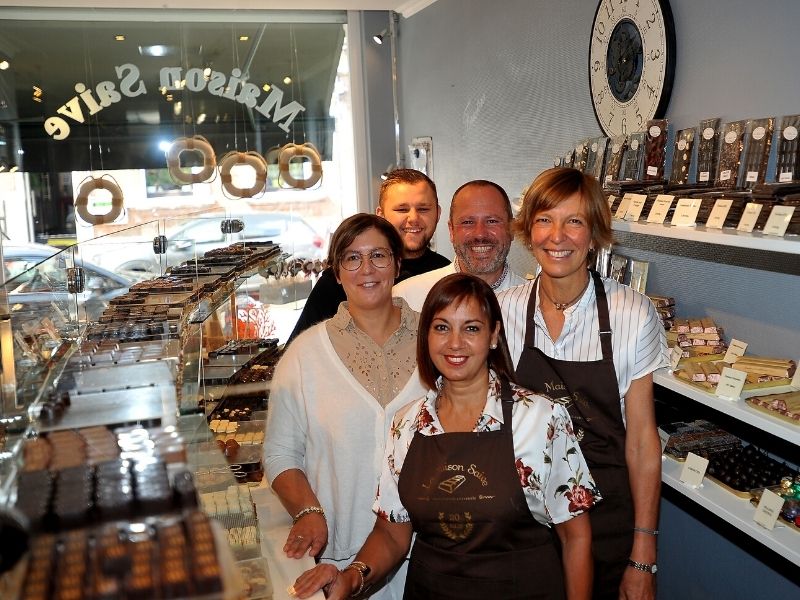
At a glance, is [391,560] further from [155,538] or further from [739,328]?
[739,328]

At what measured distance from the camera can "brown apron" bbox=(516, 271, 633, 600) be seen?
223 centimetres

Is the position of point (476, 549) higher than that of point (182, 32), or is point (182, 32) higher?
point (182, 32)

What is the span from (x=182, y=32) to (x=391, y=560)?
6.29 meters

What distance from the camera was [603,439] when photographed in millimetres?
2246

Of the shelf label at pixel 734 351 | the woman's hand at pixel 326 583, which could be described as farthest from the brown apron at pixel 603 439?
the woman's hand at pixel 326 583

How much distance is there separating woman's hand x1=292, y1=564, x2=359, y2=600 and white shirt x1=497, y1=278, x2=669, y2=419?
788 mm

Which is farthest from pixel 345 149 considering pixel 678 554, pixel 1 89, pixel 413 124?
pixel 678 554

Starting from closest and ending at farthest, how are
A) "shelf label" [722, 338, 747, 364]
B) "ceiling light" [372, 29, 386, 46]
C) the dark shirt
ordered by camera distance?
"shelf label" [722, 338, 747, 364] < the dark shirt < "ceiling light" [372, 29, 386, 46]

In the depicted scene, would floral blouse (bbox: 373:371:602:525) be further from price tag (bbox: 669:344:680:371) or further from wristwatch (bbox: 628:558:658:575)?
price tag (bbox: 669:344:680:371)

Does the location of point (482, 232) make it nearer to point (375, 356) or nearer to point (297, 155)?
point (375, 356)

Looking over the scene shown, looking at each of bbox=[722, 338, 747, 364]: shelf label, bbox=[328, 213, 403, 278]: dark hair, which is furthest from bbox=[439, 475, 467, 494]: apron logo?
bbox=[722, 338, 747, 364]: shelf label

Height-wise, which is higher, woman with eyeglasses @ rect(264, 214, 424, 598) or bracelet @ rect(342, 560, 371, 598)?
woman with eyeglasses @ rect(264, 214, 424, 598)

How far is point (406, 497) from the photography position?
6.50 feet

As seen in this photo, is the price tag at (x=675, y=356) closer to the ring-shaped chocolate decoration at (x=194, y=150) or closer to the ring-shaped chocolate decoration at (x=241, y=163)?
the ring-shaped chocolate decoration at (x=241, y=163)
